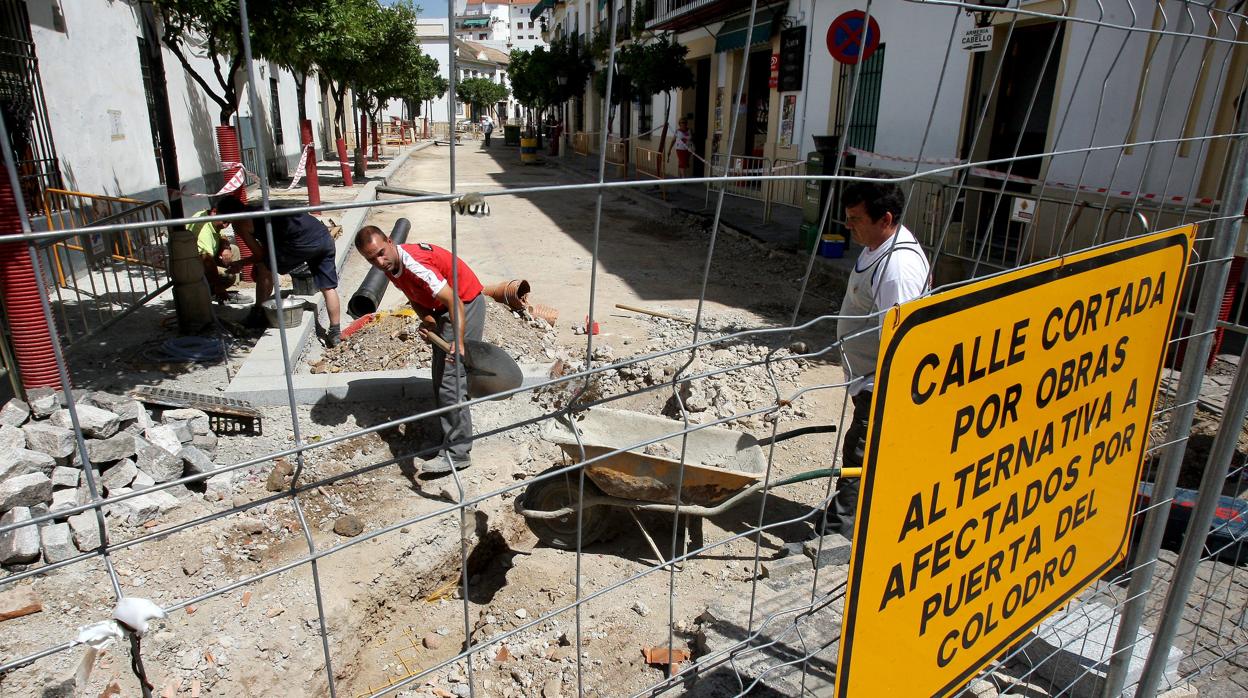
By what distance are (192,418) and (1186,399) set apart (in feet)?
16.8

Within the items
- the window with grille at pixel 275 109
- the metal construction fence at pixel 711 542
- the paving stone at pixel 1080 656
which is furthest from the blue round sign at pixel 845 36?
the window with grille at pixel 275 109

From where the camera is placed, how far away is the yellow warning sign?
4.79ft

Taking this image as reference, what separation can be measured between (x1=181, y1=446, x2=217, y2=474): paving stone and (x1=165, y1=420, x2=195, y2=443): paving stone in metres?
0.11

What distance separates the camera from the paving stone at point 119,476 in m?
3.92

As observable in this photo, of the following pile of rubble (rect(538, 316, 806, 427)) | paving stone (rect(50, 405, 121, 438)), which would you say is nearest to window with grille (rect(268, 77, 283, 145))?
pile of rubble (rect(538, 316, 806, 427))

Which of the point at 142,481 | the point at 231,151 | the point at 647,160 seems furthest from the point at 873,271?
the point at 647,160

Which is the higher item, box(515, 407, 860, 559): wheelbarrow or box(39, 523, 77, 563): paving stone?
box(515, 407, 860, 559): wheelbarrow

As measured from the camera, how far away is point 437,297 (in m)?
4.41

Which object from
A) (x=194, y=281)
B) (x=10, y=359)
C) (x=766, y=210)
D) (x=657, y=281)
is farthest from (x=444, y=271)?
(x=766, y=210)

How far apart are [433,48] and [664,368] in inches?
2819

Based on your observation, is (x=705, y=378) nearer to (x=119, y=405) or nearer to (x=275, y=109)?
(x=119, y=405)

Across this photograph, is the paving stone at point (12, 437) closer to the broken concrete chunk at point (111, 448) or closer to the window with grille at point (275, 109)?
the broken concrete chunk at point (111, 448)

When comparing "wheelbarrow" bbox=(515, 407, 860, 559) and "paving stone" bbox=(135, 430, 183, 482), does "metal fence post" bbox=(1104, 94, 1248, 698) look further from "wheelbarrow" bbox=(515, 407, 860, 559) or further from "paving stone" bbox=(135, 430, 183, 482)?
"paving stone" bbox=(135, 430, 183, 482)

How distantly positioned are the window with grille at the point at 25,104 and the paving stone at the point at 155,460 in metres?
5.13
